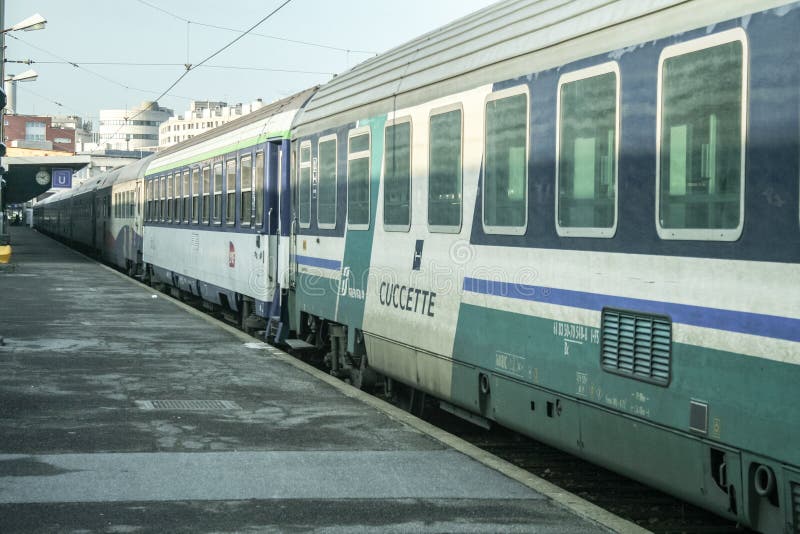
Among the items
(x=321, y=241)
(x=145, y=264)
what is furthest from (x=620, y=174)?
(x=145, y=264)

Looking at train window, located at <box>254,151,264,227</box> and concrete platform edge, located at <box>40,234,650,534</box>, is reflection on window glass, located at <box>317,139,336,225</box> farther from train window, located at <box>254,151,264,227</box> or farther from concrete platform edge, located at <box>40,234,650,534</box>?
train window, located at <box>254,151,264,227</box>

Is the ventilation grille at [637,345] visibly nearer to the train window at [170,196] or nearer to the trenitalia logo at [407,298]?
the trenitalia logo at [407,298]

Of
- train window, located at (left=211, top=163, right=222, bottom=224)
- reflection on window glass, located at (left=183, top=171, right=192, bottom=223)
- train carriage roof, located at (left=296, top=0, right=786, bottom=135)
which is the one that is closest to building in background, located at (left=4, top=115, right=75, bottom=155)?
reflection on window glass, located at (left=183, top=171, right=192, bottom=223)

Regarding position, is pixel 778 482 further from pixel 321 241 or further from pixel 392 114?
pixel 321 241

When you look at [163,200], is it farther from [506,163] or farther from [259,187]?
[506,163]

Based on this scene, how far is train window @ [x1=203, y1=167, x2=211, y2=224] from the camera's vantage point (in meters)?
19.5

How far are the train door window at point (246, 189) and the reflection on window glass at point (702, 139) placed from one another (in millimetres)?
10775

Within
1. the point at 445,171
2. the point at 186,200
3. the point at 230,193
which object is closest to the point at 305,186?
the point at 445,171

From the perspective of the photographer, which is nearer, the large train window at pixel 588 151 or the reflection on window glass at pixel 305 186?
the large train window at pixel 588 151

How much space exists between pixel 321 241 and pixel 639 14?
21.4 ft

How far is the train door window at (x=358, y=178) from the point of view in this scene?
10.5 metres

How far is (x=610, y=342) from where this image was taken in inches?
247

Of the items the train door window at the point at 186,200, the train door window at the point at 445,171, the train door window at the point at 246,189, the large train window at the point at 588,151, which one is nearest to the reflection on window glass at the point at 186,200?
the train door window at the point at 186,200

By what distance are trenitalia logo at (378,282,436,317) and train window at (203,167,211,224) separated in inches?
389
